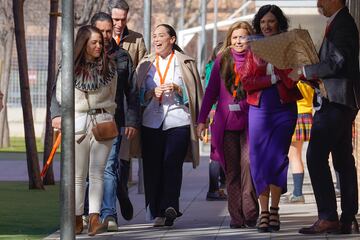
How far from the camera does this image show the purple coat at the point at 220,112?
41.4 ft

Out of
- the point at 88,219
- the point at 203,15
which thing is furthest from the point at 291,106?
the point at 203,15

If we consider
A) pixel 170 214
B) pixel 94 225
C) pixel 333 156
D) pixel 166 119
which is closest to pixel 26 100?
pixel 166 119

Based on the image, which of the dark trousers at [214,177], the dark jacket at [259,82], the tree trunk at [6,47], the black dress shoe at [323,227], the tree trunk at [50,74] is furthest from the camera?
the tree trunk at [6,47]

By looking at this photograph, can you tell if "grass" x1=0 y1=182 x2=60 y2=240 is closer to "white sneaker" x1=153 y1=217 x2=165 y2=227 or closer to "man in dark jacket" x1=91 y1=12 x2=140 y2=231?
"man in dark jacket" x1=91 y1=12 x2=140 y2=231

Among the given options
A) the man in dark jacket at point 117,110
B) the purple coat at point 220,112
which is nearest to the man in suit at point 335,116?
the purple coat at point 220,112

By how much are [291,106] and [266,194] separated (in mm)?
803

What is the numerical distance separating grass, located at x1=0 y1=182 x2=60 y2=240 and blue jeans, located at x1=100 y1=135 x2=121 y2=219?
618 millimetres

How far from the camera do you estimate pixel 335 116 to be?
11609 mm

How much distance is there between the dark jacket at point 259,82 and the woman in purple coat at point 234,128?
296 mm

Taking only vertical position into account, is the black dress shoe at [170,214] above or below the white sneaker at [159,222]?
above

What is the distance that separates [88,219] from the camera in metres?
12.2

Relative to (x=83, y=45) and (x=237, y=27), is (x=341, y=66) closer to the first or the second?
(x=237, y=27)

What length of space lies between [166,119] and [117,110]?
504 millimetres

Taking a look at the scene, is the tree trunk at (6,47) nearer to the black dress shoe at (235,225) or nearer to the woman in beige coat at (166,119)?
the woman in beige coat at (166,119)
